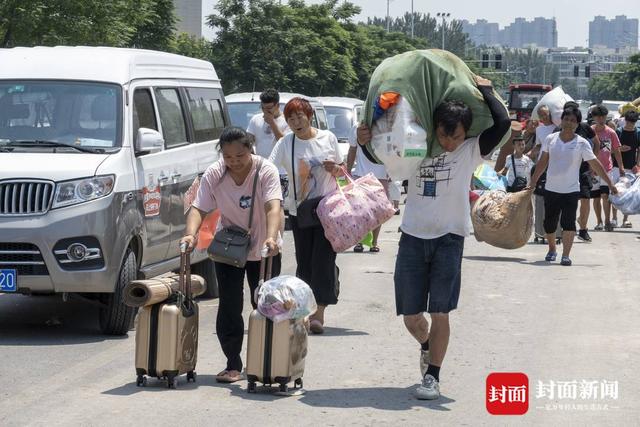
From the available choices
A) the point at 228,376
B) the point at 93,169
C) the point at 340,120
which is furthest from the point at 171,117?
the point at 340,120

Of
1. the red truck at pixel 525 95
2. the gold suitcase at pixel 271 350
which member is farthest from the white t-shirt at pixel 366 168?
the red truck at pixel 525 95

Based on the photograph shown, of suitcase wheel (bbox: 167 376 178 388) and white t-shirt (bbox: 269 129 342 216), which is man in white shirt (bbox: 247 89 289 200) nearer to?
white t-shirt (bbox: 269 129 342 216)

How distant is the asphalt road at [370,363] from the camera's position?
7.53 metres

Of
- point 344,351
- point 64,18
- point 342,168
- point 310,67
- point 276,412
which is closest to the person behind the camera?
point 276,412

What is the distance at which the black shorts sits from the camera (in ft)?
50.9

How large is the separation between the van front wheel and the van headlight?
61 cm

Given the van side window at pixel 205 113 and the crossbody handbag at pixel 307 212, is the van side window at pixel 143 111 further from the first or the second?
the crossbody handbag at pixel 307 212

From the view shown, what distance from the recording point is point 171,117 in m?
11.7

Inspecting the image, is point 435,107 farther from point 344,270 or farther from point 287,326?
point 344,270

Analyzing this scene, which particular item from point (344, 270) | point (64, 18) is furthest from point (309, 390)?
point (64, 18)

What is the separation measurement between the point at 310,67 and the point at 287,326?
4425 cm

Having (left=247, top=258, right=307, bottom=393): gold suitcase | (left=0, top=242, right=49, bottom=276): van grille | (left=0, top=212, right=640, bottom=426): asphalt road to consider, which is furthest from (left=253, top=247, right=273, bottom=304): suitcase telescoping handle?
(left=0, top=242, right=49, bottom=276): van grille

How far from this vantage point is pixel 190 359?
8273 mm

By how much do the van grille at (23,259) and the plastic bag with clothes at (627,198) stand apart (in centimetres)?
1156
